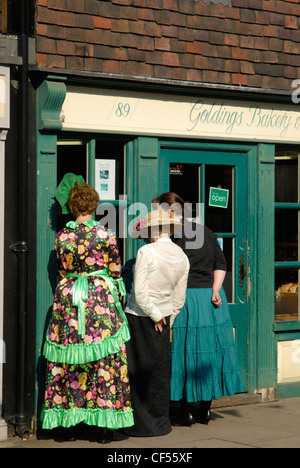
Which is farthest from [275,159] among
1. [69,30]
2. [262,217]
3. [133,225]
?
[69,30]

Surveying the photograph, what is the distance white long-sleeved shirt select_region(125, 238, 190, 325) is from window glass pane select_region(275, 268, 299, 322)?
6.49 ft

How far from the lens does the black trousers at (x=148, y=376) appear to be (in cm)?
703

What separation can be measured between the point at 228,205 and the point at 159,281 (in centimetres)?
179

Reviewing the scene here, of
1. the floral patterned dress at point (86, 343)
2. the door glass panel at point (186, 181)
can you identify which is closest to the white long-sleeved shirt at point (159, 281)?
the floral patterned dress at point (86, 343)

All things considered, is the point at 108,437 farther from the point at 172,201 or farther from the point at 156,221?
the point at 172,201

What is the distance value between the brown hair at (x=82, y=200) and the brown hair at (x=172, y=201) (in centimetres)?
67

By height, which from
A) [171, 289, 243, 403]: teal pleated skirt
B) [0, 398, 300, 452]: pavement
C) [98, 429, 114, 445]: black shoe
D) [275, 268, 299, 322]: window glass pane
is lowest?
[0, 398, 300, 452]: pavement

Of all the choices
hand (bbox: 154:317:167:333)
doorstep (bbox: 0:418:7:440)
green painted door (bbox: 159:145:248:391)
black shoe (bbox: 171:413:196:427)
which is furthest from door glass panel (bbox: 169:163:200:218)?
doorstep (bbox: 0:418:7:440)

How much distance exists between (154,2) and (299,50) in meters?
1.77

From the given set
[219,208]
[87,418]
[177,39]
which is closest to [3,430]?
[87,418]

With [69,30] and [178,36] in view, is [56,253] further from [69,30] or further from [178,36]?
[178,36]

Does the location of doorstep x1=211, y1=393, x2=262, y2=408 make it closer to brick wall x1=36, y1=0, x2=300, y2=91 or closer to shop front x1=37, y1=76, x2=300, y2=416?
shop front x1=37, y1=76, x2=300, y2=416

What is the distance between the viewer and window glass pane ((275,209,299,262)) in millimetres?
8875

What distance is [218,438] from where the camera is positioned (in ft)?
22.7
